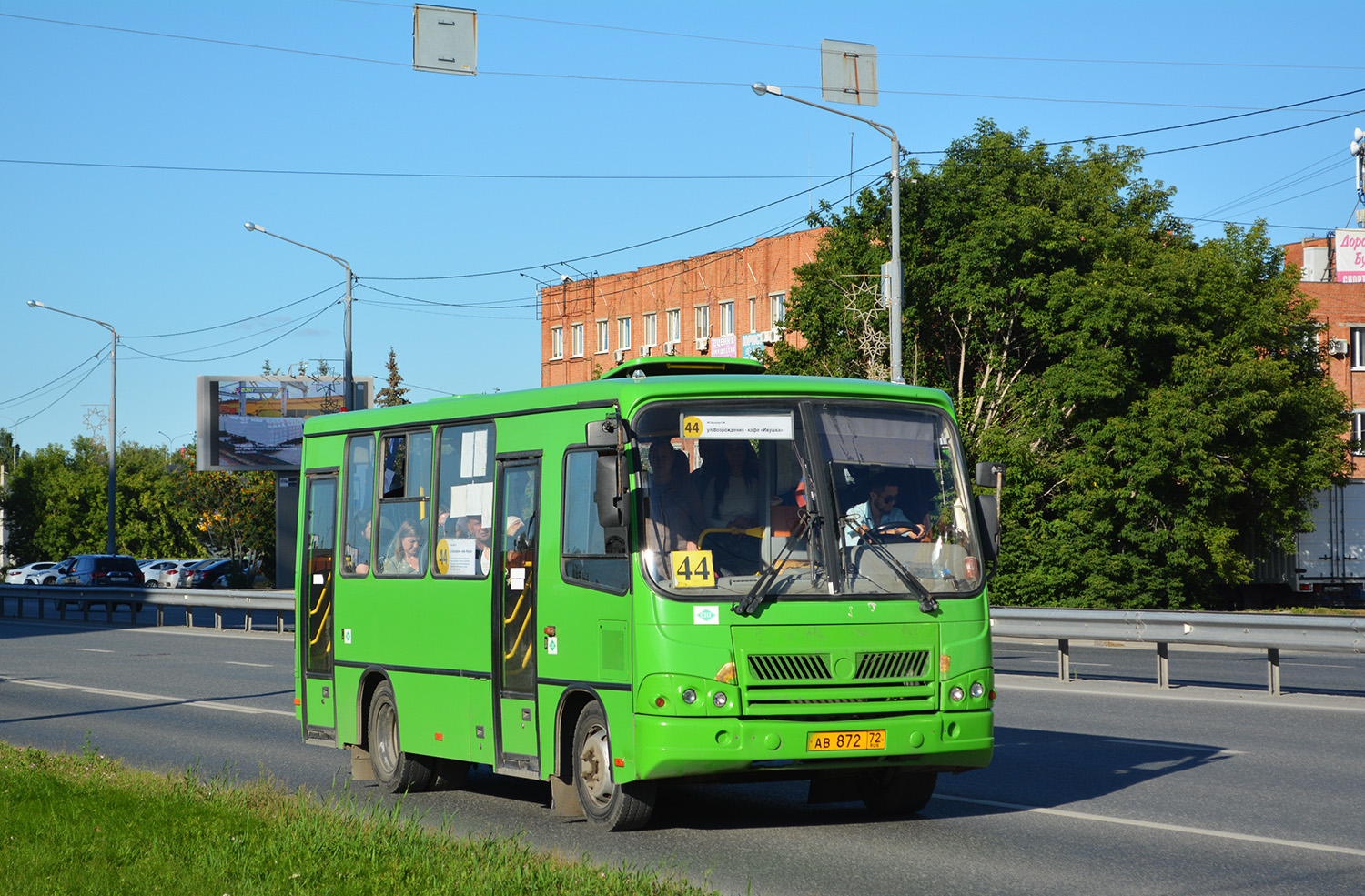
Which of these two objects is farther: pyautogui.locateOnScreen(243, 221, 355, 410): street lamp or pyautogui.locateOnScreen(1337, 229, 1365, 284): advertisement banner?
pyautogui.locateOnScreen(1337, 229, 1365, 284): advertisement banner

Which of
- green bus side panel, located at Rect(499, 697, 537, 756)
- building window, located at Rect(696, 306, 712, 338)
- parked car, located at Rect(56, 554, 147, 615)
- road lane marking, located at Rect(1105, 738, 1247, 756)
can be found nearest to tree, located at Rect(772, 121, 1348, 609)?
building window, located at Rect(696, 306, 712, 338)

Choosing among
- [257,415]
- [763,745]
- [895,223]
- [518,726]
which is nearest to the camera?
[763,745]

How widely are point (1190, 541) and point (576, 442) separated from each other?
31.2m

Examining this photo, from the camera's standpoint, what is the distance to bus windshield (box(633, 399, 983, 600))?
28.6 ft

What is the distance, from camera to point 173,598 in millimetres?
35406

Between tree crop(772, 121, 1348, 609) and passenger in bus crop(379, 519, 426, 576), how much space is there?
94.4ft

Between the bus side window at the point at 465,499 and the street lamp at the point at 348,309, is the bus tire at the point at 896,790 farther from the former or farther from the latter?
the street lamp at the point at 348,309

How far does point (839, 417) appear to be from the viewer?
30.2 ft

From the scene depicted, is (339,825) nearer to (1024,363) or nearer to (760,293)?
(1024,363)

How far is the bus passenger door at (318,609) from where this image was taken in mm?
12195

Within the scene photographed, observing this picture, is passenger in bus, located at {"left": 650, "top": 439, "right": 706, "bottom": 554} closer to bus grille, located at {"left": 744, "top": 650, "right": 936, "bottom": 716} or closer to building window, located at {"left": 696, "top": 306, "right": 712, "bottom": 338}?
bus grille, located at {"left": 744, "top": 650, "right": 936, "bottom": 716}

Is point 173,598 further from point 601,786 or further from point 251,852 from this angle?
point 251,852

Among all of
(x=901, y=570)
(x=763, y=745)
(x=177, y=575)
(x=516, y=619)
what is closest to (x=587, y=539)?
(x=516, y=619)

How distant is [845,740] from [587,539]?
1.89 metres
